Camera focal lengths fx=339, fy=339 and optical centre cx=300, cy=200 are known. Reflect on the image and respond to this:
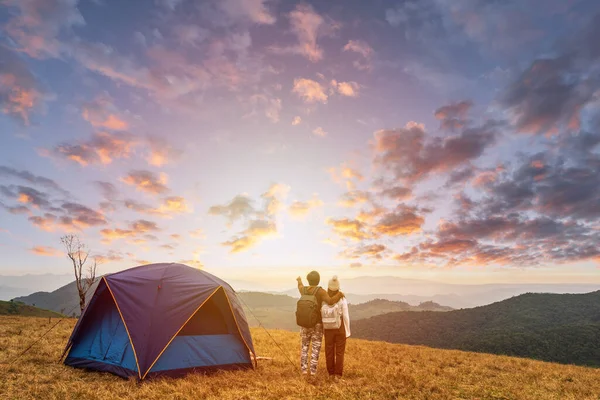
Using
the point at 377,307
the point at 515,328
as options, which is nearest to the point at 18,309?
the point at 515,328

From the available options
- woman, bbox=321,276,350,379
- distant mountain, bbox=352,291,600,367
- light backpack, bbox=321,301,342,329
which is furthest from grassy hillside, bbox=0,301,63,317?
distant mountain, bbox=352,291,600,367

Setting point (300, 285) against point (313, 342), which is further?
point (300, 285)

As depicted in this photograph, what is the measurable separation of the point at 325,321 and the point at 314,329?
24.7 inches

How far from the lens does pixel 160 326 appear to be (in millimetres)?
9930

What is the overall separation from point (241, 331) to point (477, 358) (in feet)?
34.0

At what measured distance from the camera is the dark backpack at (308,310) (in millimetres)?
9859

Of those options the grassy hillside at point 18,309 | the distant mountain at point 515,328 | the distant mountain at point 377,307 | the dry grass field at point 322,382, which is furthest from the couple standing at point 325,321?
the distant mountain at point 377,307

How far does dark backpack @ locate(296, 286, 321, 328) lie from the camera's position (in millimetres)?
9859

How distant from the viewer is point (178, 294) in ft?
34.8

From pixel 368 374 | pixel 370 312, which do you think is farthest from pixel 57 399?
pixel 370 312

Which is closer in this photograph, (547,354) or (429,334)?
(547,354)

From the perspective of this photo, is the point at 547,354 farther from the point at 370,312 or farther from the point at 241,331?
the point at 370,312

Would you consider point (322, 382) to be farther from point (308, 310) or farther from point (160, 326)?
point (160, 326)

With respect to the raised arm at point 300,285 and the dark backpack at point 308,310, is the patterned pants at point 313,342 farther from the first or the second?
the raised arm at point 300,285
